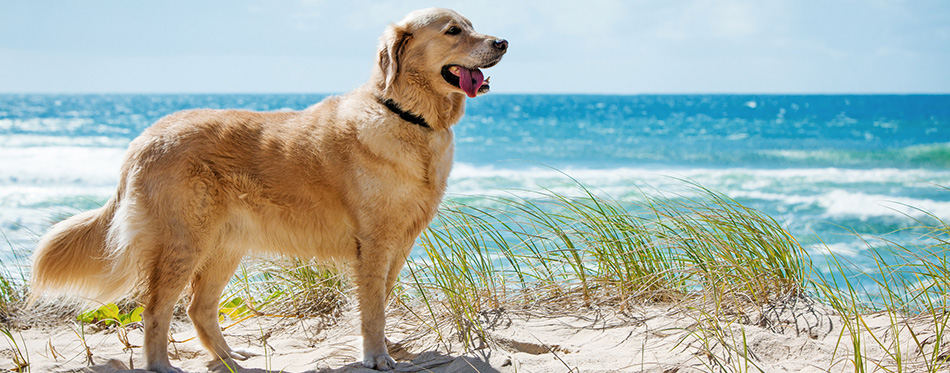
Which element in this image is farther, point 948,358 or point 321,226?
point 321,226

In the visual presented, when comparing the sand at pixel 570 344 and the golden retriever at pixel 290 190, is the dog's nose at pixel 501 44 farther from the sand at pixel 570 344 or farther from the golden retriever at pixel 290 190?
the sand at pixel 570 344

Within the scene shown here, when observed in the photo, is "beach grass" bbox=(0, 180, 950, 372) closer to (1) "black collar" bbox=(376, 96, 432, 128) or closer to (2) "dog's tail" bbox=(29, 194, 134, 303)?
(2) "dog's tail" bbox=(29, 194, 134, 303)

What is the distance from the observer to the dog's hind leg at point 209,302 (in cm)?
339

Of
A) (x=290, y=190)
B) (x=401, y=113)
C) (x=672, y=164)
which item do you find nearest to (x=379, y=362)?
(x=290, y=190)

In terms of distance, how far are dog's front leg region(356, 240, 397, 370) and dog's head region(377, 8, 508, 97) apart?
0.76 meters

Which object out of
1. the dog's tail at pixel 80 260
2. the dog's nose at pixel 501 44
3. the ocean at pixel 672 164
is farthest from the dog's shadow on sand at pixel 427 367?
the dog's nose at pixel 501 44

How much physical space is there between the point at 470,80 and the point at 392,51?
1.25 feet

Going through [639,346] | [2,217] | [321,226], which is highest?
[321,226]

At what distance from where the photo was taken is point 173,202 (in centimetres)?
292

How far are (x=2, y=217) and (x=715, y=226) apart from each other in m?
11.4

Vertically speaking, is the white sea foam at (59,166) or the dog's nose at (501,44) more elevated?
the dog's nose at (501,44)

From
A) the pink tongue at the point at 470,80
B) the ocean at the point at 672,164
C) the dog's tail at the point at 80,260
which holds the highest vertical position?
the pink tongue at the point at 470,80

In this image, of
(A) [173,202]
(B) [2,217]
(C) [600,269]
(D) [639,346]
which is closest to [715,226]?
(C) [600,269]

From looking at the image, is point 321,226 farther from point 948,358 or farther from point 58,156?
point 58,156
